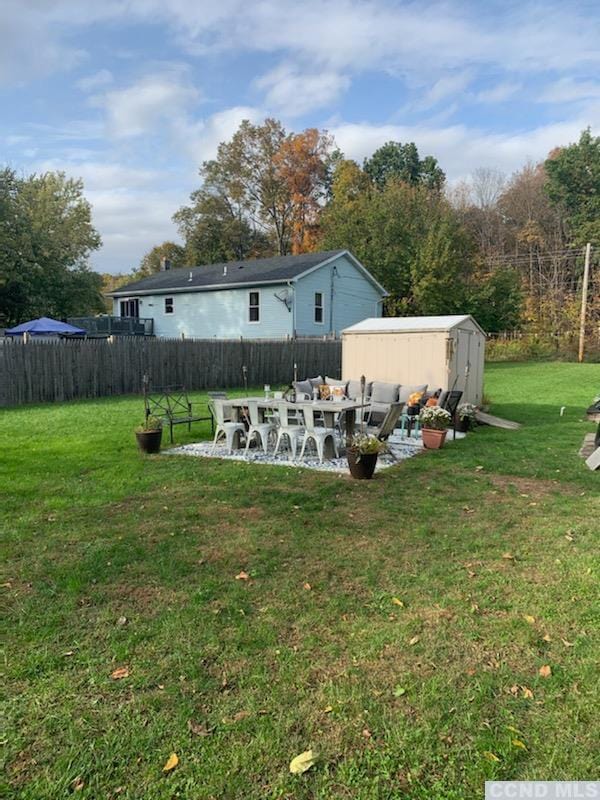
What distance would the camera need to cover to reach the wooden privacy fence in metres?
12.5

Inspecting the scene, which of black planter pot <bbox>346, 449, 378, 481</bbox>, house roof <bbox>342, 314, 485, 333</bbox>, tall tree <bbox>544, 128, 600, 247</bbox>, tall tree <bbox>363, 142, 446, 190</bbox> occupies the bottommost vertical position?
black planter pot <bbox>346, 449, 378, 481</bbox>

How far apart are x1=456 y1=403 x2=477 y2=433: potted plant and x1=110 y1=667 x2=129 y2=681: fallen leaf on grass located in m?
7.78

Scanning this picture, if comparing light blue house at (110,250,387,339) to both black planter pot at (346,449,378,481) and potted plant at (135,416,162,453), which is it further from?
black planter pot at (346,449,378,481)

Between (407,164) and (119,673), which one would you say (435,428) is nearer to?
(119,673)

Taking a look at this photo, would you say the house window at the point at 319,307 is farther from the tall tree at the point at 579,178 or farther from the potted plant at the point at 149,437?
the tall tree at the point at 579,178

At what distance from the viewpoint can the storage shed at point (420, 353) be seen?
10.2 m

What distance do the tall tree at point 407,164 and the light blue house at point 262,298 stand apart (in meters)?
19.2

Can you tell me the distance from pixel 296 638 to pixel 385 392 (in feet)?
25.5

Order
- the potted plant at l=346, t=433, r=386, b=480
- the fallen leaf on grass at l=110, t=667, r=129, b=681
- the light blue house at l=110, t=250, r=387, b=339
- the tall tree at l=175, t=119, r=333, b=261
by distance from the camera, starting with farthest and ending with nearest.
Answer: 1. the tall tree at l=175, t=119, r=333, b=261
2. the light blue house at l=110, t=250, r=387, b=339
3. the potted plant at l=346, t=433, r=386, b=480
4. the fallen leaf on grass at l=110, t=667, r=129, b=681

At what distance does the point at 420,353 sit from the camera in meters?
10.4

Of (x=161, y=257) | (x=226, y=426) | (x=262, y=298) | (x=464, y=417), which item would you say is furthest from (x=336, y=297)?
(x=161, y=257)

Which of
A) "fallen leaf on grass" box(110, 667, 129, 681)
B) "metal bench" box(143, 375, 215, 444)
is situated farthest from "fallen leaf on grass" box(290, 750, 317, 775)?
"metal bench" box(143, 375, 215, 444)

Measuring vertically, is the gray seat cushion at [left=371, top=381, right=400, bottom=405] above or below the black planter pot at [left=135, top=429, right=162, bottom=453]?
above

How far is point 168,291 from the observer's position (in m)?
23.5
